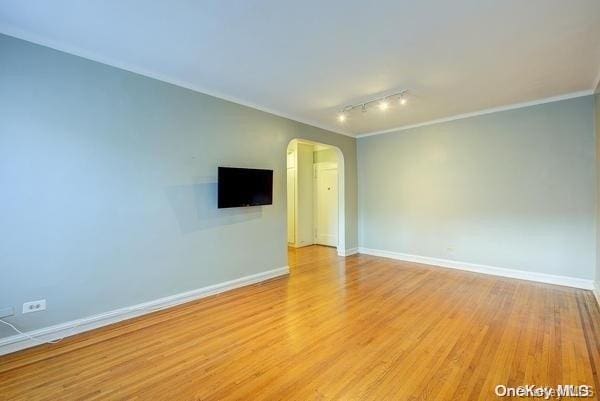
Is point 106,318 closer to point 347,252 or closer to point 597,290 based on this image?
point 347,252

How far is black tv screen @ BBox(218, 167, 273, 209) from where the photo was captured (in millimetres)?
3539

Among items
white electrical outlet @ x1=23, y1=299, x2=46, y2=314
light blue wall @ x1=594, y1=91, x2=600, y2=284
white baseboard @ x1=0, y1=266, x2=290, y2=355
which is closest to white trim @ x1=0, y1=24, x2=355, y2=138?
white electrical outlet @ x1=23, y1=299, x2=46, y2=314

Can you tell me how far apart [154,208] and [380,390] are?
2.81 meters

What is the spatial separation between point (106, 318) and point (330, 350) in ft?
7.51

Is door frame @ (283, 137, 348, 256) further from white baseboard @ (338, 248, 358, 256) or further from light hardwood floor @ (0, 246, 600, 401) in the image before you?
light hardwood floor @ (0, 246, 600, 401)

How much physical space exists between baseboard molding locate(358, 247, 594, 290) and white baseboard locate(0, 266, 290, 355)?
326cm

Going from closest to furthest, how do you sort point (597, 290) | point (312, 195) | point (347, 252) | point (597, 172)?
1. point (597, 290)
2. point (597, 172)
3. point (347, 252)
4. point (312, 195)

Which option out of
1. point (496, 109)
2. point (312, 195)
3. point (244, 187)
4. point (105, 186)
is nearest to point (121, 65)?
point (105, 186)

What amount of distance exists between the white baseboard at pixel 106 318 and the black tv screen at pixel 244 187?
1.14 meters

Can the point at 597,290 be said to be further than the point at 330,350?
Yes

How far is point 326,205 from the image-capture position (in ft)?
22.9

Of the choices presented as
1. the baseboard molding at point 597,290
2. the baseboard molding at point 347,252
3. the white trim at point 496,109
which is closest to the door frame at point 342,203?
the baseboard molding at point 347,252

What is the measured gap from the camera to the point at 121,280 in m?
2.83

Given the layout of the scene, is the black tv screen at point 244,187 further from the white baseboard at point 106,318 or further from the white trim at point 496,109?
the white trim at point 496,109
